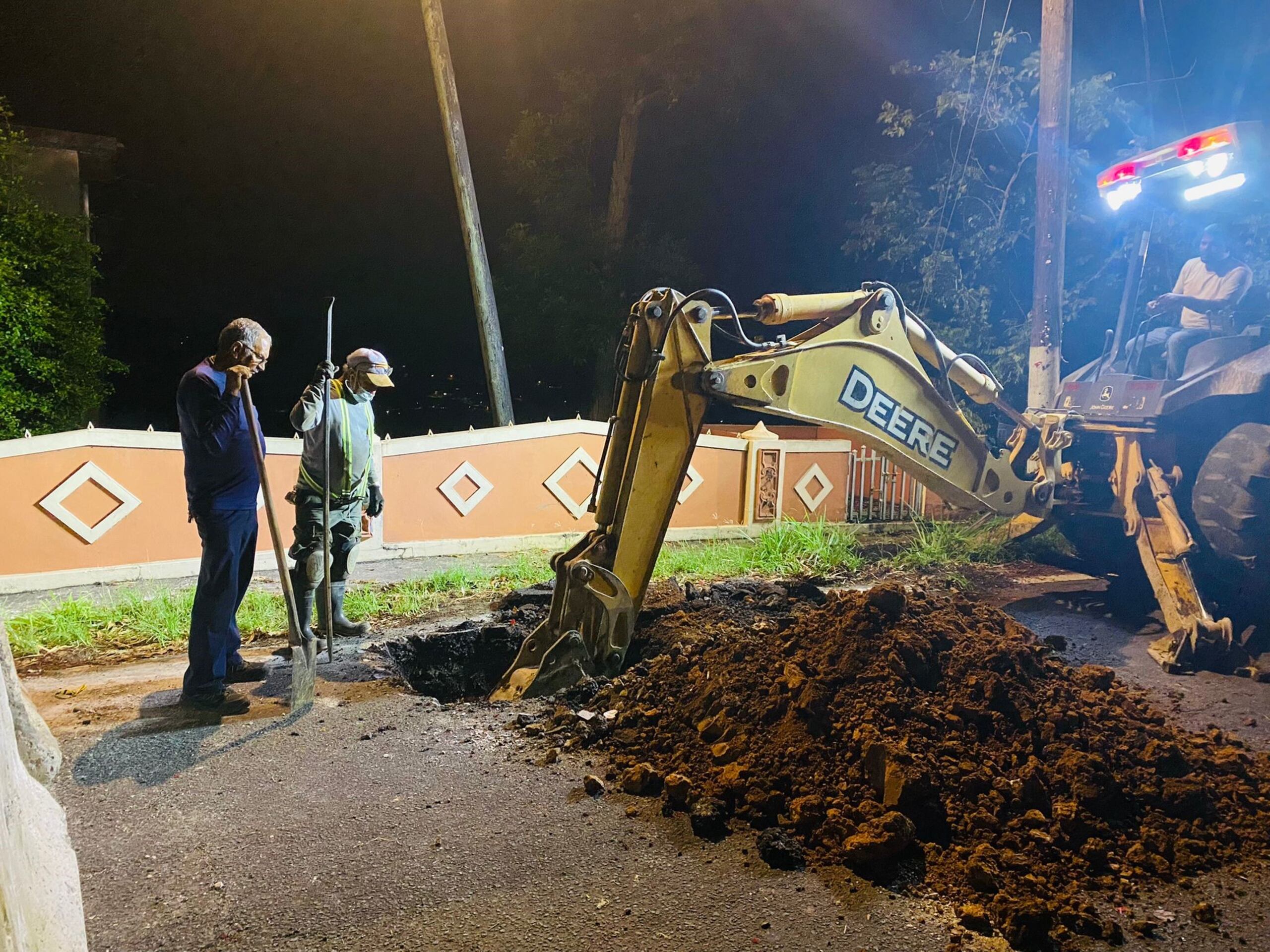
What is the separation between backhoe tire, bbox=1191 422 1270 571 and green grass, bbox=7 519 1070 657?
9.14 feet

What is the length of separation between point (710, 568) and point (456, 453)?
114 inches

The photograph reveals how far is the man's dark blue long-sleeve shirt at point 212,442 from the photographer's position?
4234 mm

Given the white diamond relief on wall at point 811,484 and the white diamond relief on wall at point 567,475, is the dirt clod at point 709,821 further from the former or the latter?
the white diamond relief on wall at point 811,484

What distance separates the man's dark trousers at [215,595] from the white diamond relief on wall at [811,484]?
23.7ft

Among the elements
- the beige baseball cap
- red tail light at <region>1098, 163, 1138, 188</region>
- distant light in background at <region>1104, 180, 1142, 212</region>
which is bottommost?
the beige baseball cap

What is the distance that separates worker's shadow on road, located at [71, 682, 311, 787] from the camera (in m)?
3.63

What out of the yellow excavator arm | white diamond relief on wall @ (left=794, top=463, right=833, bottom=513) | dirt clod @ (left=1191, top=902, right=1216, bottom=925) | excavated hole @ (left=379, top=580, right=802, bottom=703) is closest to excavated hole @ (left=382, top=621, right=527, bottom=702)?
excavated hole @ (left=379, top=580, right=802, bottom=703)

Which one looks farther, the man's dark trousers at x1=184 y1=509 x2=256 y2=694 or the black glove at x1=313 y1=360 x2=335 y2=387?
the black glove at x1=313 y1=360 x2=335 y2=387

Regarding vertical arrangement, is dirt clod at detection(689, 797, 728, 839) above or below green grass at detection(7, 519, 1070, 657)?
below

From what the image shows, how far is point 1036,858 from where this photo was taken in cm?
293

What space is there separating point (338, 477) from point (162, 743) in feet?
6.15

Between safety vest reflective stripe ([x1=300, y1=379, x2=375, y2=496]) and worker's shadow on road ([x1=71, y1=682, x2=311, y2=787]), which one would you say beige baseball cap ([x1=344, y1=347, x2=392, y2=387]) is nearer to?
safety vest reflective stripe ([x1=300, y1=379, x2=375, y2=496])

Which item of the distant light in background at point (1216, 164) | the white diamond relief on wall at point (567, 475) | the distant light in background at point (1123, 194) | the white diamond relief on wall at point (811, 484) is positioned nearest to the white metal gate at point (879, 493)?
the white diamond relief on wall at point (811, 484)

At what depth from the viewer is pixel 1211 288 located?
5902 mm
